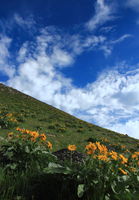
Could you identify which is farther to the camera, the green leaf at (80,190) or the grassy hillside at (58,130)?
the grassy hillside at (58,130)

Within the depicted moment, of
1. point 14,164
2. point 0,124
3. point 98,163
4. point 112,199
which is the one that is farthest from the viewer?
point 0,124

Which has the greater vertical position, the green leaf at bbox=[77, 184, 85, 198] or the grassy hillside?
the grassy hillside

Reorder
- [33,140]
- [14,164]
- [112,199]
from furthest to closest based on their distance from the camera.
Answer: [33,140] < [14,164] < [112,199]

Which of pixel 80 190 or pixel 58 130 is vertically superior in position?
pixel 58 130

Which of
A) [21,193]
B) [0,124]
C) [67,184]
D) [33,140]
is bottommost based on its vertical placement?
[21,193]

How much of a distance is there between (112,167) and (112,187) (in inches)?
21.5

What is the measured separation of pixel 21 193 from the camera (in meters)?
3.20

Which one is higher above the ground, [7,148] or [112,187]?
[7,148]

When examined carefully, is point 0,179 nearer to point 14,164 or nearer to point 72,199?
point 14,164

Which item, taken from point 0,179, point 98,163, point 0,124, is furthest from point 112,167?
point 0,124

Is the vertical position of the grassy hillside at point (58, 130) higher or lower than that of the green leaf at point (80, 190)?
higher

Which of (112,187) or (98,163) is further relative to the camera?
(98,163)

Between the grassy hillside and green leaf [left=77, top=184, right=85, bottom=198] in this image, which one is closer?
green leaf [left=77, top=184, right=85, bottom=198]

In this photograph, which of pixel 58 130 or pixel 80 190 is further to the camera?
pixel 58 130
